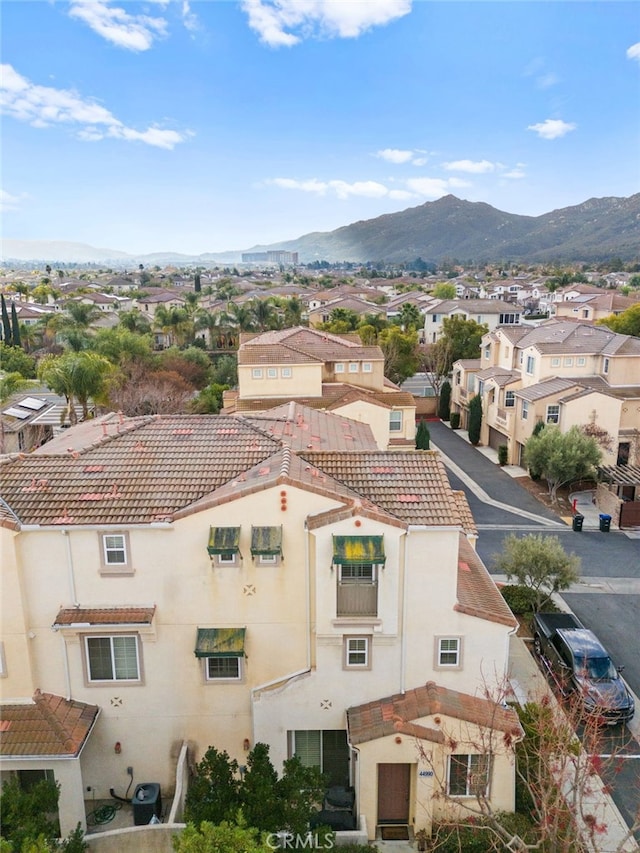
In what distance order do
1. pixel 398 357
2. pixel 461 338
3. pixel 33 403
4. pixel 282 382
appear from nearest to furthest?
pixel 282 382 < pixel 33 403 < pixel 398 357 < pixel 461 338

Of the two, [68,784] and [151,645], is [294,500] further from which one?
[68,784]

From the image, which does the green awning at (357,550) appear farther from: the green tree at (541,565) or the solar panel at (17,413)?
the solar panel at (17,413)

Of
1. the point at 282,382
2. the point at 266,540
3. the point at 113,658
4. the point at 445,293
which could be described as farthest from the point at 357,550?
the point at 445,293

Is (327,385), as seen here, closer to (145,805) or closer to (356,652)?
(356,652)

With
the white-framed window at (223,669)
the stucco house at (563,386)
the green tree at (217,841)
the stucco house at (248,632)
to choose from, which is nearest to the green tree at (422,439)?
the stucco house at (563,386)

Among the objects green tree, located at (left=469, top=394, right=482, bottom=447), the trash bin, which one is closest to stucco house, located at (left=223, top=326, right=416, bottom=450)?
green tree, located at (left=469, top=394, right=482, bottom=447)

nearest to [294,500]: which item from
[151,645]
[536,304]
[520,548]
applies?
[151,645]
